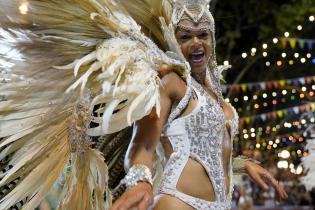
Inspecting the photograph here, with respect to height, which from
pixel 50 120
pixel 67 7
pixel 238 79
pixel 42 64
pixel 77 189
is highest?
pixel 238 79

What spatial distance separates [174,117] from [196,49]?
0.42m

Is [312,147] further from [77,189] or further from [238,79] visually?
[238,79]

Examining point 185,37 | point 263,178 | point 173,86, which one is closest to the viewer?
point 173,86

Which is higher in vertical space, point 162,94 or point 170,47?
point 170,47

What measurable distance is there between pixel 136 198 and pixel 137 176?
182 millimetres

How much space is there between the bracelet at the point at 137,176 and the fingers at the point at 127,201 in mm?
105

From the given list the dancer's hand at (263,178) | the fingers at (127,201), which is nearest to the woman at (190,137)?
the fingers at (127,201)

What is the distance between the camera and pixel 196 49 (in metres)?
4.14

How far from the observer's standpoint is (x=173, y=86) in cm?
390

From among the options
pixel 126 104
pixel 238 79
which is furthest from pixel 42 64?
pixel 238 79

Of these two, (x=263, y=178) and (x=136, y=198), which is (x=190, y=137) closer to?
(x=136, y=198)

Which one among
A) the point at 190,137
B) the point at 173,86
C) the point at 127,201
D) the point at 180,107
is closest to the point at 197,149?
the point at 190,137

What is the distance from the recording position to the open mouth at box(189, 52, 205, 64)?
416 cm

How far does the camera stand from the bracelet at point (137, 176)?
3555 millimetres
